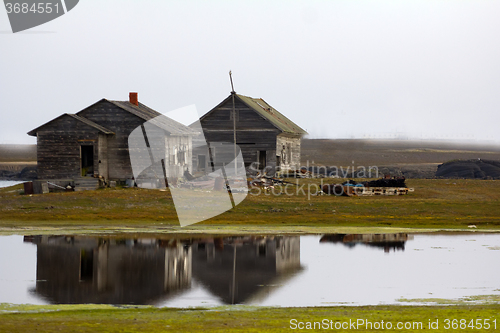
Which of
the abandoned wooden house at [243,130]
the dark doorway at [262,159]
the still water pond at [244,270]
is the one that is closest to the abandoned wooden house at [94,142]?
the abandoned wooden house at [243,130]

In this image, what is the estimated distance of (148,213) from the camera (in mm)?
36969

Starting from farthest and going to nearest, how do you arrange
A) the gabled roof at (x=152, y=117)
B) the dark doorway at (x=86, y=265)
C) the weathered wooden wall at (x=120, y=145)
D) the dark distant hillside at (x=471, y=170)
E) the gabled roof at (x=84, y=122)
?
the dark distant hillside at (x=471, y=170) < the gabled roof at (x=152, y=117) < the weathered wooden wall at (x=120, y=145) < the gabled roof at (x=84, y=122) < the dark doorway at (x=86, y=265)

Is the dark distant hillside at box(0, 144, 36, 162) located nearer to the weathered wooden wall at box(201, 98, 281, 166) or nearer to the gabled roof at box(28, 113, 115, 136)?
the weathered wooden wall at box(201, 98, 281, 166)

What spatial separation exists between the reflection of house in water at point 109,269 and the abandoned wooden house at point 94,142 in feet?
52.6

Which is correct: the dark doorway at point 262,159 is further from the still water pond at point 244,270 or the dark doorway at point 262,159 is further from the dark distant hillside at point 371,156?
the dark distant hillside at point 371,156

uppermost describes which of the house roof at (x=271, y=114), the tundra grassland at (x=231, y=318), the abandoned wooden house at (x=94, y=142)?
the house roof at (x=271, y=114)

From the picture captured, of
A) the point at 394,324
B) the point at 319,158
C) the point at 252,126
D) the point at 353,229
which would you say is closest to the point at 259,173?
the point at 252,126

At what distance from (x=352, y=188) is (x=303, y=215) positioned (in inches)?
312

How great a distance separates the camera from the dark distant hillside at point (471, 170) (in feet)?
213

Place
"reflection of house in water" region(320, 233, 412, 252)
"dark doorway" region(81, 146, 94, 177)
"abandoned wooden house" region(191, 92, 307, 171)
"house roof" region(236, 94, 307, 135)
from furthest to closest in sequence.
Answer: "house roof" region(236, 94, 307, 135) < "abandoned wooden house" region(191, 92, 307, 171) < "dark doorway" region(81, 146, 94, 177) < "reflection of house in water" region(320, 233, 412, 252)

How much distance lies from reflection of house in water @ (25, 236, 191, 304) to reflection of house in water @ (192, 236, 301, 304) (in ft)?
2.13

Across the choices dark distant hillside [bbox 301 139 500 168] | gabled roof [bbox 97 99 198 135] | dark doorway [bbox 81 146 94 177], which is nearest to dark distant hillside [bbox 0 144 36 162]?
dark distant hillside [bbox 301 139 500 168]

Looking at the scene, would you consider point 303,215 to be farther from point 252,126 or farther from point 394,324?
point 394,324

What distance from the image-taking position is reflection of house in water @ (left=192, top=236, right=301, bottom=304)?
17109mm
